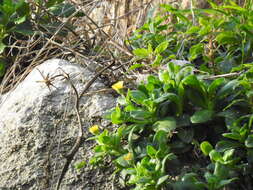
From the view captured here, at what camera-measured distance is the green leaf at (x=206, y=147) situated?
1769 mm

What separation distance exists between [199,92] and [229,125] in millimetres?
184

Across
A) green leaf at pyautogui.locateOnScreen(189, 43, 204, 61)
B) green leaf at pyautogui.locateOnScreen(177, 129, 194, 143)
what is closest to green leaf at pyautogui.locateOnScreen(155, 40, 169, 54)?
green leaf at pyautogui.locateOnScreen(189, 43, 204, 61)

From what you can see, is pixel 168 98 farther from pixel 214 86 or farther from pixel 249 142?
pixel 249 142

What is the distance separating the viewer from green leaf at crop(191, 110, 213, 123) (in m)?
1.82

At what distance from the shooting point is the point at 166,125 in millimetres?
1844

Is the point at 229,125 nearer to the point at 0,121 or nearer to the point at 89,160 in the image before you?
the point at 89,160

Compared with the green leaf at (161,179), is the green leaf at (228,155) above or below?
above

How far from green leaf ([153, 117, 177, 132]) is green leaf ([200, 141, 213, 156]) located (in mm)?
134

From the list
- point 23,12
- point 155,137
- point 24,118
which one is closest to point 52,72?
point 24,118

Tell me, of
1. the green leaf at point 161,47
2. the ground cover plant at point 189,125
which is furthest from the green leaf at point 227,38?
the green leaf at point 161,47

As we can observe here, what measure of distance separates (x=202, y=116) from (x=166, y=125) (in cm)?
14

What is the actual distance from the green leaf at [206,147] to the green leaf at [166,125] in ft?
0.44

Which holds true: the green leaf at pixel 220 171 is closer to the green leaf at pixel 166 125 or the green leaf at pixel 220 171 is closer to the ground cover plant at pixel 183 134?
the ground cover plant at pixel 183 134

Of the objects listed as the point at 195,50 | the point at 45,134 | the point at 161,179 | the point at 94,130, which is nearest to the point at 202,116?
the point at 161,179
